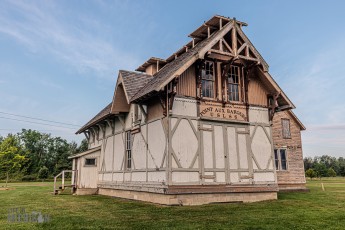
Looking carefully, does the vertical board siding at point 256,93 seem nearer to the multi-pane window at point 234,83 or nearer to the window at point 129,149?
the multi-pane window at point 234,83

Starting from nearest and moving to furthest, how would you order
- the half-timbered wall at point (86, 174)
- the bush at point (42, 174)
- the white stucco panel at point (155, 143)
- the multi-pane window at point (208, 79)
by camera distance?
the white stucco panel at point (155, 143) → the multi-pane window at point (208, 79) → the half-timbered wall at point (86, 174) → the bush at point (42, 174)

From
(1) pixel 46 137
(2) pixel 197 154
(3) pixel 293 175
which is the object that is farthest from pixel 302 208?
(1) pixel 46 137

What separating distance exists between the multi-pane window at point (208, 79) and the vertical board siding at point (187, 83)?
64 centimetres

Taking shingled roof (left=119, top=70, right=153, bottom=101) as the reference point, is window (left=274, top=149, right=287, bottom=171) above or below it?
below

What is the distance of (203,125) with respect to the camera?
46.5ft

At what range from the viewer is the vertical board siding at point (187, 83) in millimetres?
13977

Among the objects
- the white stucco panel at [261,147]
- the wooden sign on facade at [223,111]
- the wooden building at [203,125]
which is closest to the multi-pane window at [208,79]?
the wooden building at [203,125]

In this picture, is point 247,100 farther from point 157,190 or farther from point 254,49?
point 157,190

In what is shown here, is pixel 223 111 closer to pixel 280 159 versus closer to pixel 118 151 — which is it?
pixel 118 151

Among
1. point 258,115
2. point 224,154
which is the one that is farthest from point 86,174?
point 258,115

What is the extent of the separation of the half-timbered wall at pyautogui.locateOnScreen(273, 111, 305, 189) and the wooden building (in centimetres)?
745

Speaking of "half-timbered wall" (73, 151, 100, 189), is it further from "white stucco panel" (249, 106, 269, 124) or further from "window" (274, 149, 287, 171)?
"window" (274, 149, 287, 171)

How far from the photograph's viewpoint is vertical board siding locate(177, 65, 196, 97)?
14.0 metres

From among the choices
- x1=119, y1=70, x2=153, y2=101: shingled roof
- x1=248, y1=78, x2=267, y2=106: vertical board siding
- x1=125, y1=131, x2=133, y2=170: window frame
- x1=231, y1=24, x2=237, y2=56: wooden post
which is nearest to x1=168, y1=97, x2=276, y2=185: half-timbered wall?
x1=248, y1=78, x2=267, y2=106: vertical board siding
